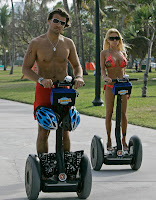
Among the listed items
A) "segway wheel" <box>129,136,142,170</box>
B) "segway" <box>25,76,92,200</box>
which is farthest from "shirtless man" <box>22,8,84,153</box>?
"segway wheel" <box>129,136,142,170</box>

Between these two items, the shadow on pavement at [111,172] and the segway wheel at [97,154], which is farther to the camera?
the segway wheel at [97,154]

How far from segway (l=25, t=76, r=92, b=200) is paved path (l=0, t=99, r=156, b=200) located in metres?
0.26

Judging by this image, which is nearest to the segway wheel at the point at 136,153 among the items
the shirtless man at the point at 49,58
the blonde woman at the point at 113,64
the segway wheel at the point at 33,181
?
the blonde woman at the point at 113,64

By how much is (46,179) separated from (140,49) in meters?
37.7

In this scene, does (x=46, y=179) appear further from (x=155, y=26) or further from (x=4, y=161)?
(x=155, y=26)

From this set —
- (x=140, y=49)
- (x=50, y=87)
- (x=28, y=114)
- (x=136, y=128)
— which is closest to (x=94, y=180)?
(x=50, y=87)

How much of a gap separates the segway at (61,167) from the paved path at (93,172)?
0.26 m

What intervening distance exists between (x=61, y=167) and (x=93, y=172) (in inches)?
58.1

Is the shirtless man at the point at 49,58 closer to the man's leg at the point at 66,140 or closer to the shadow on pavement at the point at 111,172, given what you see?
the man's leg at the point at 66,140

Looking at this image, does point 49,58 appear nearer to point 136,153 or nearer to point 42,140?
point 42,140

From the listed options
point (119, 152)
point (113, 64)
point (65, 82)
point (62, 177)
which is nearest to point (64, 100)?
point (65, 82)

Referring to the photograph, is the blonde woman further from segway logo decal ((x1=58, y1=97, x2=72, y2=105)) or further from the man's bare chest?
segway logo decal ((x1=58, y1=97, x2=72, y2=105))

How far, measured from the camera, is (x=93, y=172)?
6.34m

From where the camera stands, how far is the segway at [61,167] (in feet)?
16.0
